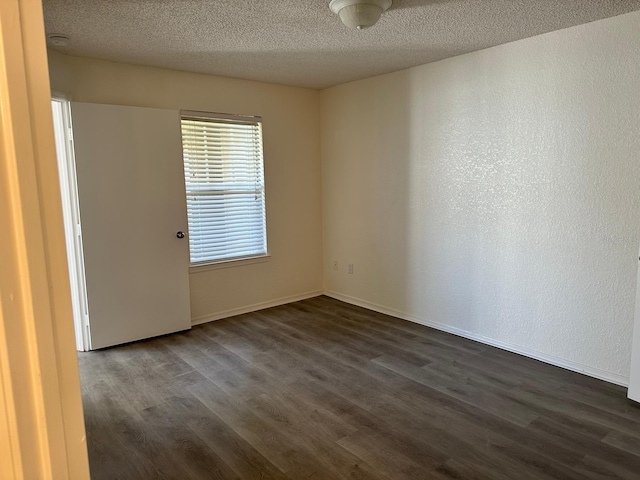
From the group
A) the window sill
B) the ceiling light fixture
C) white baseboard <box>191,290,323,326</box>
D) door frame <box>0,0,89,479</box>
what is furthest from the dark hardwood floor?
the ceiling light fixture

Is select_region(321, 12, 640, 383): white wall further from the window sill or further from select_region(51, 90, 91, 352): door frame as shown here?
select_region(51, 90, 91, 352): door frame

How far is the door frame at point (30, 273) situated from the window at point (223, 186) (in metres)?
3.69

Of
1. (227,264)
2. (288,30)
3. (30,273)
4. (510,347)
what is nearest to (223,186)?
(227,264)

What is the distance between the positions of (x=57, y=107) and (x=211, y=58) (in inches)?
49.1

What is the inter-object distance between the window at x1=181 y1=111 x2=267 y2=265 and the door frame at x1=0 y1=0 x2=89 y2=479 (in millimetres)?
3689

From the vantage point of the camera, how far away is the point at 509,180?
3361mm

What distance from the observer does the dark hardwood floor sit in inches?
84.3

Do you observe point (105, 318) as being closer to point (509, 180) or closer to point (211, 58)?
point (211, 58)

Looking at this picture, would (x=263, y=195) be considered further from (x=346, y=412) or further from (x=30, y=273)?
(x=30, y=273)

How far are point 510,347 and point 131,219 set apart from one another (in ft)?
10.8

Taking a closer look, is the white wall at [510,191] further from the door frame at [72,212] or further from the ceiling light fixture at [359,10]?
the door frame at [72,212]

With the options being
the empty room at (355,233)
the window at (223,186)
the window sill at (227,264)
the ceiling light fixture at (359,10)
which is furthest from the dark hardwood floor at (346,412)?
the ceiling light fixture at (359,10)

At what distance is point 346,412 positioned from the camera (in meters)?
2.61

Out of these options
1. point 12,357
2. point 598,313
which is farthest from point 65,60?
point 598,313
